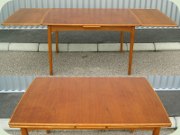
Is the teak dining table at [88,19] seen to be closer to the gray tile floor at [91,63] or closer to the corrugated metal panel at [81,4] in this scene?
the gray tile floor at [91,63]

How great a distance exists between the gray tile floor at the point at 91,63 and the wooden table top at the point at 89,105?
127cm

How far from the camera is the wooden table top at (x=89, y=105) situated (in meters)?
1.89

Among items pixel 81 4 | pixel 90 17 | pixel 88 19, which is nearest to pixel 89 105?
pixel 88 19

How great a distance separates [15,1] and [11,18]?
1845 millimetres

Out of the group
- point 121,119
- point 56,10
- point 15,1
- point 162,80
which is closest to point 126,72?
point 162,80

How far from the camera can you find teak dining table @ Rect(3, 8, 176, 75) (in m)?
3.28

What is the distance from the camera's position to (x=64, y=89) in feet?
7.64

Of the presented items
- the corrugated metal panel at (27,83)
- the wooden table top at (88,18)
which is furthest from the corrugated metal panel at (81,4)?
the corrugated metal panel at (27,83)

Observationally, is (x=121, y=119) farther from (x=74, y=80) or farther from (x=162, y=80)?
(x=162, y=80)

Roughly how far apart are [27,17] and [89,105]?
191 cm

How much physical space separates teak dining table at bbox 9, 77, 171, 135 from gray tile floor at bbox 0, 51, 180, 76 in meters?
1.27

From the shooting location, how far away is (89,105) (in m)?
2.10

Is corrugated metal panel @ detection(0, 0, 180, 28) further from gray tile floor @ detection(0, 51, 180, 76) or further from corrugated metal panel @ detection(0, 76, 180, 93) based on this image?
corrugated metal panel @ detection(0, 76, 180, 93)

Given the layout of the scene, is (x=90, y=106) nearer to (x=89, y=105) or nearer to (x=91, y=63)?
(x=89, y=105)
